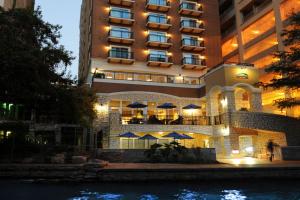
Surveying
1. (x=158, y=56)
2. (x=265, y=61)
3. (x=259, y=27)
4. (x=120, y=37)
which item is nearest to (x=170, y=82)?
(x=158, y=56)

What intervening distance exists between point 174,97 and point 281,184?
2054 centimetres

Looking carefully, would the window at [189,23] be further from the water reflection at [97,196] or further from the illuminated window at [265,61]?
the water reflection at [97,196]

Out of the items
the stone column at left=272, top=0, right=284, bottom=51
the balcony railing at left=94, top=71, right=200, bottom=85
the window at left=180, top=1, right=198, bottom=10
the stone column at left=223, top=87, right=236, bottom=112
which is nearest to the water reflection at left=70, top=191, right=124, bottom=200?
the stone column at left=223, top=87, right=236, bottom=112

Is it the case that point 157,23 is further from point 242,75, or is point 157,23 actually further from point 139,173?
point 139,173

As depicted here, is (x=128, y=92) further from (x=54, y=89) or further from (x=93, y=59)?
(x=54, y=89)

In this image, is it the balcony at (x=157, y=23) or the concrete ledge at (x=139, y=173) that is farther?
the balcony at (x=157, y=23)

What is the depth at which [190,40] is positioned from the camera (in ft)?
144

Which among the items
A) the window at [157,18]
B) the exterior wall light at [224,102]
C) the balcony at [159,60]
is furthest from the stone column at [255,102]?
the window at [157,18]

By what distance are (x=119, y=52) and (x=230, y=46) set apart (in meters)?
23.3

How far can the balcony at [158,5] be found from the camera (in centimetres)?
4338

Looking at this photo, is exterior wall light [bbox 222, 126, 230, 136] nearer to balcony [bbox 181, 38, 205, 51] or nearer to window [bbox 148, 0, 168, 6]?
balcony [bbox 181, 38, 205, 51]

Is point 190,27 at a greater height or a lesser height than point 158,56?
greater

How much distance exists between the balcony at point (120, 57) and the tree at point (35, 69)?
40.8 ft

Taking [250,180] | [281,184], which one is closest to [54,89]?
[250,180]
